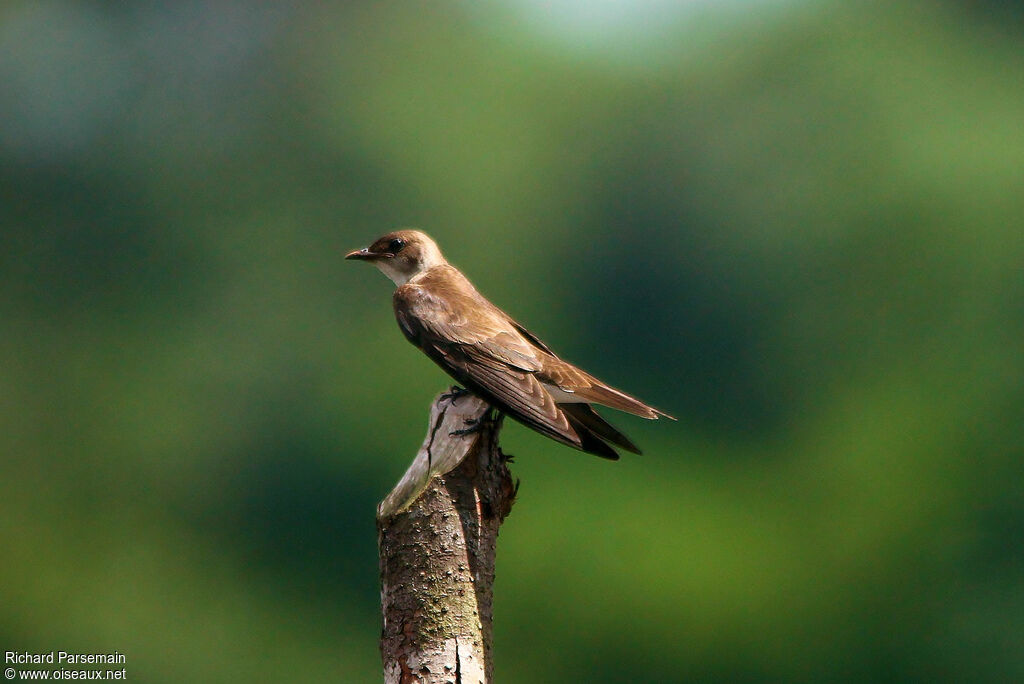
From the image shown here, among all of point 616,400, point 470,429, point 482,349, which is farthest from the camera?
point 482,349

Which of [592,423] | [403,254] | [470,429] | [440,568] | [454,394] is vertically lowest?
[440,568]

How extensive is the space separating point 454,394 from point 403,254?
1.63 metres

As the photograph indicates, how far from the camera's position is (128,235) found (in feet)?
91.1

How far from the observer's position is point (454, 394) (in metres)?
4.62

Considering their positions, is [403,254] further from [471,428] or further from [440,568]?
[440,568]

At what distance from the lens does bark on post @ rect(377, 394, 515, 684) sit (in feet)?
11.1

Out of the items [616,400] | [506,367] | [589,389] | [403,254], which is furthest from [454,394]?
[403,254]

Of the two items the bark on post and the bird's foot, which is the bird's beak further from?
the bark on post

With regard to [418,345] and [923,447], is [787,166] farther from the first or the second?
[418,345]

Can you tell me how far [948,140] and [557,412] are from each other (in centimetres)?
2645

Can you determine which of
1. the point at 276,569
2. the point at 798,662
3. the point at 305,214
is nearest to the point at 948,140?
the point at 798,662

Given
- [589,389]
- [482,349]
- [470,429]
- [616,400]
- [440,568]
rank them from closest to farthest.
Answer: [440,568], [470,429], [616,400], [589,389], [482,349]

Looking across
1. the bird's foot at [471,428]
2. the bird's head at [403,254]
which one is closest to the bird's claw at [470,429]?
the bird's foot at [471,428]

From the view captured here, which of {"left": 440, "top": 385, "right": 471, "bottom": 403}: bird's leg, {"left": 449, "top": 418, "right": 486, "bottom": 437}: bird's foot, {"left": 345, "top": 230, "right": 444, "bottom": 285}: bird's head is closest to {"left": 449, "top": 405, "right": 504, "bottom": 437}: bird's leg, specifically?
{"left": 449, "top": 418, "right": 486, "bottom": 437}: bird's foot
